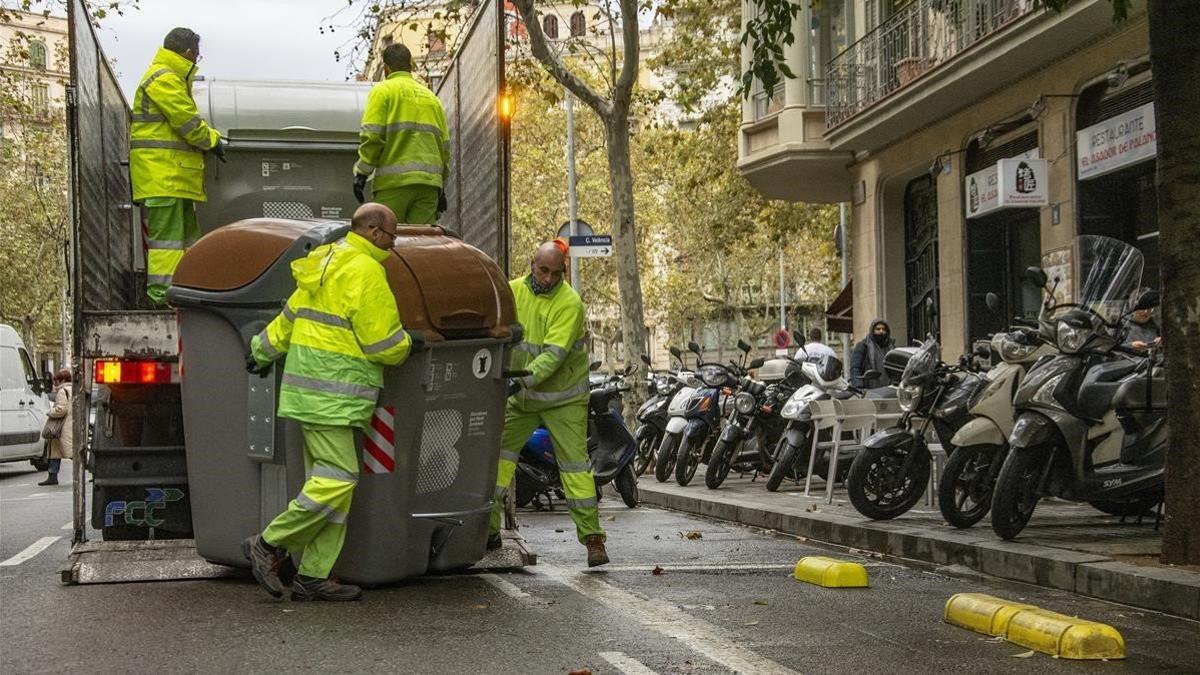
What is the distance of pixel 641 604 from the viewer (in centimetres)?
728

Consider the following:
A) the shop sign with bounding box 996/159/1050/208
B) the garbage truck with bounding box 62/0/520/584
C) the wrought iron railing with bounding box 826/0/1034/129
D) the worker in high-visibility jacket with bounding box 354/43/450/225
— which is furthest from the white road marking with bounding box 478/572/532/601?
the shop sign with bounding box 996/159/1050/208

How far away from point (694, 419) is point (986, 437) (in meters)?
6.50

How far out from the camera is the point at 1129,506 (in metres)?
10.1

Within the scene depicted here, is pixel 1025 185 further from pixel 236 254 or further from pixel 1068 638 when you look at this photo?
pixel 1068 638

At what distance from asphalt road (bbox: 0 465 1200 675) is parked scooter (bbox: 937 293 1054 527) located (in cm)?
83

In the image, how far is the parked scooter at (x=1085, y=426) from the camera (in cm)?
902

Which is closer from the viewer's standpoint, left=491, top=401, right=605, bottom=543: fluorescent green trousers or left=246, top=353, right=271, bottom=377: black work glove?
left=246, top=353, right=271, bottom=377: black work glove

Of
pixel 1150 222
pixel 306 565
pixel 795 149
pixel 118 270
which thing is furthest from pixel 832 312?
pixel 306 565

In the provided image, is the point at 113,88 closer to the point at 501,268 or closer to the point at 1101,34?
the point at 501,268

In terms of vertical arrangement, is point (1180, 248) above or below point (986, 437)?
above

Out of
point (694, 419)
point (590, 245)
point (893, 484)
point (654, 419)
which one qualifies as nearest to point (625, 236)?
point (590, 245)

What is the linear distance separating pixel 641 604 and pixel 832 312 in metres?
22.6

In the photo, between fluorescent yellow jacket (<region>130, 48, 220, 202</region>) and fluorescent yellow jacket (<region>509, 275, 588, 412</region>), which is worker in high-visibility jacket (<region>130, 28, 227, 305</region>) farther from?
fluorescent yellow jacket (<region>509, 275, 588, 412</region>)

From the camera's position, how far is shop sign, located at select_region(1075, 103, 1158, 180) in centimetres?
1605
